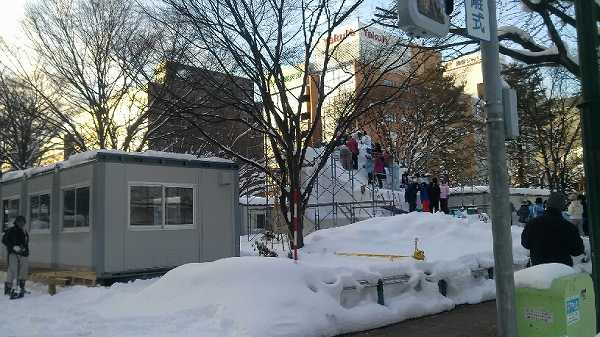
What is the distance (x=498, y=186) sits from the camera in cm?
545

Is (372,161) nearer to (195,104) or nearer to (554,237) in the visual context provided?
(195,104)

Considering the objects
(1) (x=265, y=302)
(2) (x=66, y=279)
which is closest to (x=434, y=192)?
(2) (x=66, y=279)

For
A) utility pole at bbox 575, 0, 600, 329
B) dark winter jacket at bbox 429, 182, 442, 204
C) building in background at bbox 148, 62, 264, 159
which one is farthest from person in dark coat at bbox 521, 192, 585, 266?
dark winter jacket at bbox 429, 182, 442, 204

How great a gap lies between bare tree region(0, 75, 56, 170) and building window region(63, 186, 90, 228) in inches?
602

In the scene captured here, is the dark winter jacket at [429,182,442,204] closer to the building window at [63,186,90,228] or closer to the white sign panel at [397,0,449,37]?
the building window at [63,186,90,228]

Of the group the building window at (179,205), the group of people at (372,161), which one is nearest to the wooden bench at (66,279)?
the building window at (179,205)

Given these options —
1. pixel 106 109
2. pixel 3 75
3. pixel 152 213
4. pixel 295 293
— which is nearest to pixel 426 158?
pixel 106 109

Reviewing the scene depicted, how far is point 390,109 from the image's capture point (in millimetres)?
40562

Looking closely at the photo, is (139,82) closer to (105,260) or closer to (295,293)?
(105,260)

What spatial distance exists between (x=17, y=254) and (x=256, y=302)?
7539mm

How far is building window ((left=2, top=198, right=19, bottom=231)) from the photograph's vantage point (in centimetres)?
1736

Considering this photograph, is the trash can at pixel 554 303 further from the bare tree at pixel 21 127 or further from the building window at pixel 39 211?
the bare tree at pixel 21 127

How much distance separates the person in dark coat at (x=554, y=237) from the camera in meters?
6.92

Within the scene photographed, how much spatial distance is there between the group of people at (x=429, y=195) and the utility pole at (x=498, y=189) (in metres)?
16.4
